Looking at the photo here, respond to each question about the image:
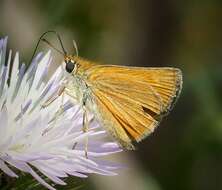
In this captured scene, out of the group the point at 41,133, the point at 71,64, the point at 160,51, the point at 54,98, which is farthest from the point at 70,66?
the point at 160,51

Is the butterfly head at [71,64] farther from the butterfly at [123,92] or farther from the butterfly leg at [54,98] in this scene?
the butterfly leg at [54,98]

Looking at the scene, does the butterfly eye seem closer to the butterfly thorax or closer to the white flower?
the butterfly thorax

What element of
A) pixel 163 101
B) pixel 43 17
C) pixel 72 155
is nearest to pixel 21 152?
pixel 72 155

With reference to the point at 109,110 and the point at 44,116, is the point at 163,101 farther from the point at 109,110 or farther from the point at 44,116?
the point at 44,116

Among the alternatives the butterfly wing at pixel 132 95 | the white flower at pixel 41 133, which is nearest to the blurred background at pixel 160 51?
the white flower at pixel 41 133

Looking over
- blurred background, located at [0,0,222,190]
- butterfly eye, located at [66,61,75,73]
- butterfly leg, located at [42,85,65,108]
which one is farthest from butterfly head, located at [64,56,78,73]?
blurred background, located at [0,0,222,190]

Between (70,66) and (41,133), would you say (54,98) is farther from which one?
(41,133)
